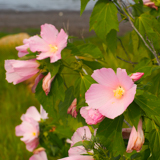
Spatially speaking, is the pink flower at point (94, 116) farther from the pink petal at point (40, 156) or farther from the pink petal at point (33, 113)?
the pink petal at point (33, 113)

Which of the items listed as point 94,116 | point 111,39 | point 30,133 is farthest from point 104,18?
point 30,133

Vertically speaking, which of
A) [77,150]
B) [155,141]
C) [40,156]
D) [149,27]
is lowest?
[40,156]

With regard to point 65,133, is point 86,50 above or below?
above

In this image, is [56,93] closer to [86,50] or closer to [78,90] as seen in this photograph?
[78,90]

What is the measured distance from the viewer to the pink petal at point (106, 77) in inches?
28.6

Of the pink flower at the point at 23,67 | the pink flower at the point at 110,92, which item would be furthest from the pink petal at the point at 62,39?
the pink flower at the point at 110,92

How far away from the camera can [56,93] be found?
3.06 feet

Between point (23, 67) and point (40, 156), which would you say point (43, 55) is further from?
point (40, 156)

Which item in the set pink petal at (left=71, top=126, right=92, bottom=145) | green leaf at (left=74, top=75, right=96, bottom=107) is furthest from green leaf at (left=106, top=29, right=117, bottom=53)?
pink petal at (left=71, top=126, right=92, bottom=145)

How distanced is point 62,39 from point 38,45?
0.10 m

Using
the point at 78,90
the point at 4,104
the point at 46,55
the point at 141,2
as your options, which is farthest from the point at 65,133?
the point at 4,104

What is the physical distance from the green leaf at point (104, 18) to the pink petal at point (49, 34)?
21 cm

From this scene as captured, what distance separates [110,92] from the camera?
2.54ft

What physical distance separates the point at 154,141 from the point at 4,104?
9.06ft
